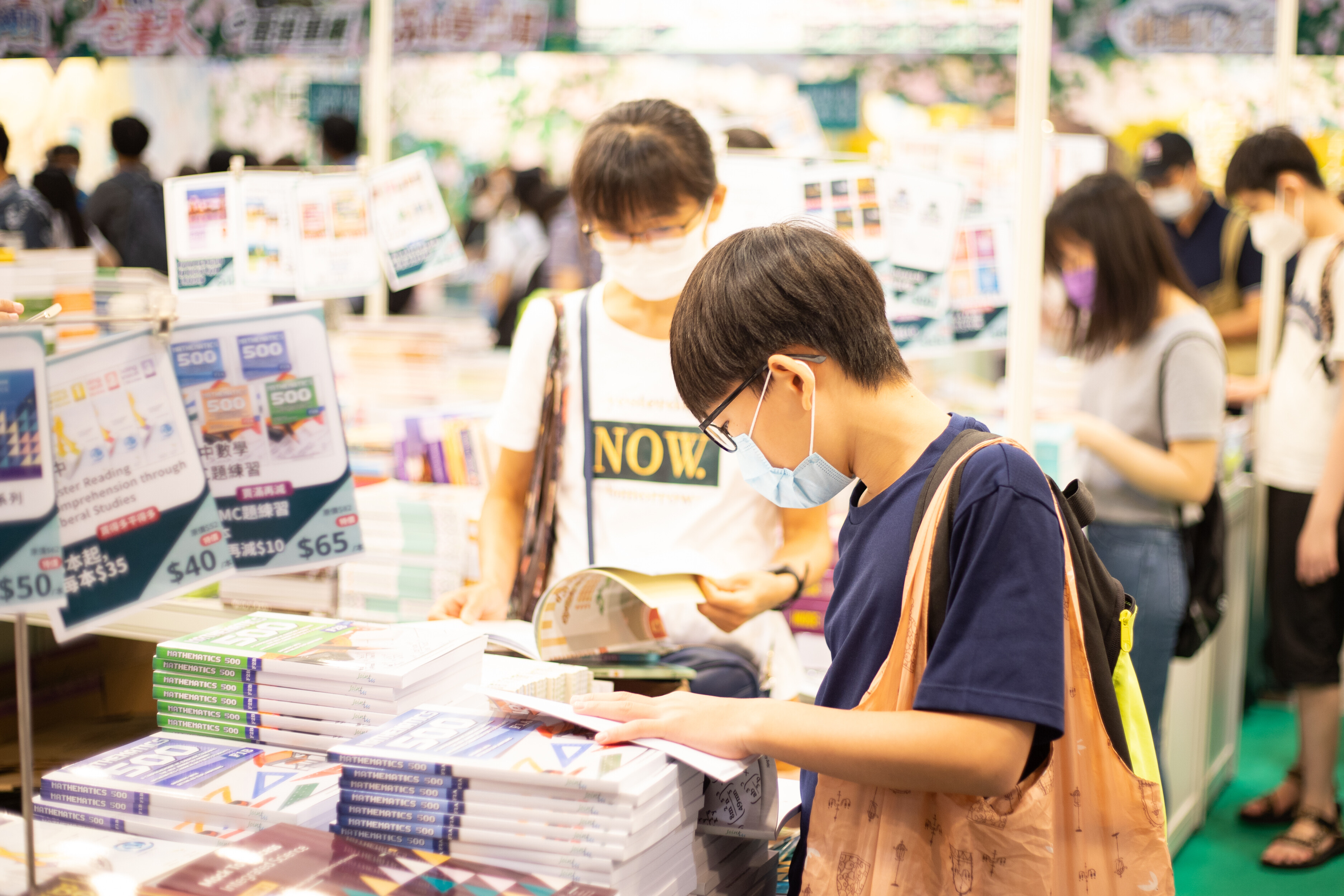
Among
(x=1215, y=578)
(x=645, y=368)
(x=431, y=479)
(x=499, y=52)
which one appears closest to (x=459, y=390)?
(x=431, y=479)

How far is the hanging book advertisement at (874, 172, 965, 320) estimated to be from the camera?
282cm

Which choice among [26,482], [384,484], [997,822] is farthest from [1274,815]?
[26,482]

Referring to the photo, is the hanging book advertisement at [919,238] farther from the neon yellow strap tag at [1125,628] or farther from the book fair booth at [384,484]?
the neon yellow strap tag at [1125,628]

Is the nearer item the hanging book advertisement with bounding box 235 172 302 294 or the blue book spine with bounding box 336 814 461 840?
the blue book spine with bounding box 336 814 461 840

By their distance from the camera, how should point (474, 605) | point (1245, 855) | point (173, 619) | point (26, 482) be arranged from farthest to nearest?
point (1245, 855)
point (173, 619)
point (474, 605)
point (26, 482)

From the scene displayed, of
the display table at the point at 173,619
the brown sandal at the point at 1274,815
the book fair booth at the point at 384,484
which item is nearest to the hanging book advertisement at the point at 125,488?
the book fair booth at the point at 384,484

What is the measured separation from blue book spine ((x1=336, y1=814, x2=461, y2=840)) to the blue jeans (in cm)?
232

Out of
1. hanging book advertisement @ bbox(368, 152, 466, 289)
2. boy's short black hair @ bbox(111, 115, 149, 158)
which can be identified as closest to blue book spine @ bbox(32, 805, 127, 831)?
hanging book advertisement @ bbox(368, 152, 466, 289)

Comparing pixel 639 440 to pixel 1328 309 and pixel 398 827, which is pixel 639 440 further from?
pixel 1328 309

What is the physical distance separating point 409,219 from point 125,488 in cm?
208

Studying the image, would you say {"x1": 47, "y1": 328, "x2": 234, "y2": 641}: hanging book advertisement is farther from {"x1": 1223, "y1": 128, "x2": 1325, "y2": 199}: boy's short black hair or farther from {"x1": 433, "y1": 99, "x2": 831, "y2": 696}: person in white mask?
{"x1": 1223, "y1": 128, "x2": 1325, "y2": 199}: boy's short black hair

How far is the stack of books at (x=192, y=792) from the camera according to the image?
1.31m

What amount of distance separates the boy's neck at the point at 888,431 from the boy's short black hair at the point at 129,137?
576 centimetres

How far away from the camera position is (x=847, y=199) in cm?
277
